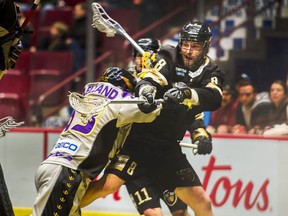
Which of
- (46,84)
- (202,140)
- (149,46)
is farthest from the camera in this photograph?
(46,84)

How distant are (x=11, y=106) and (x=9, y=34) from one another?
11.0 feet

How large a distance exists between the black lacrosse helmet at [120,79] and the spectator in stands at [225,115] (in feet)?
4.15

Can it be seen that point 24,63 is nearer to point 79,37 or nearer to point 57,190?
point 79,37

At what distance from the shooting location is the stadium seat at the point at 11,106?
30.2 feet

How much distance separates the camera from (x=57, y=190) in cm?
608

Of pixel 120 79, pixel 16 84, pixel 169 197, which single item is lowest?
pixel 169 197

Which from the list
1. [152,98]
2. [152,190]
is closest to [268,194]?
[152,190]

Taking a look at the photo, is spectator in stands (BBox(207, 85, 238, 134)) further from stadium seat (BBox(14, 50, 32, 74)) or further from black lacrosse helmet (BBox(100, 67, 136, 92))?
stadium seat (BBox(14, 50, 32, 74))

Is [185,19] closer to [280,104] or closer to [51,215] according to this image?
[280,104]

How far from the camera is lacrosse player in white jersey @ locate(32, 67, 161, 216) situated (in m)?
6.11

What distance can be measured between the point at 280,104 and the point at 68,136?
2.04m

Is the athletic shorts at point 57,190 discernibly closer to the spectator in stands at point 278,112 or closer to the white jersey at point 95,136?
the white jersey at point 95,136

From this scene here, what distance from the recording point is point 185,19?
952cm

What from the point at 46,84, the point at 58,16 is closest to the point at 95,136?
the point at 46,84
